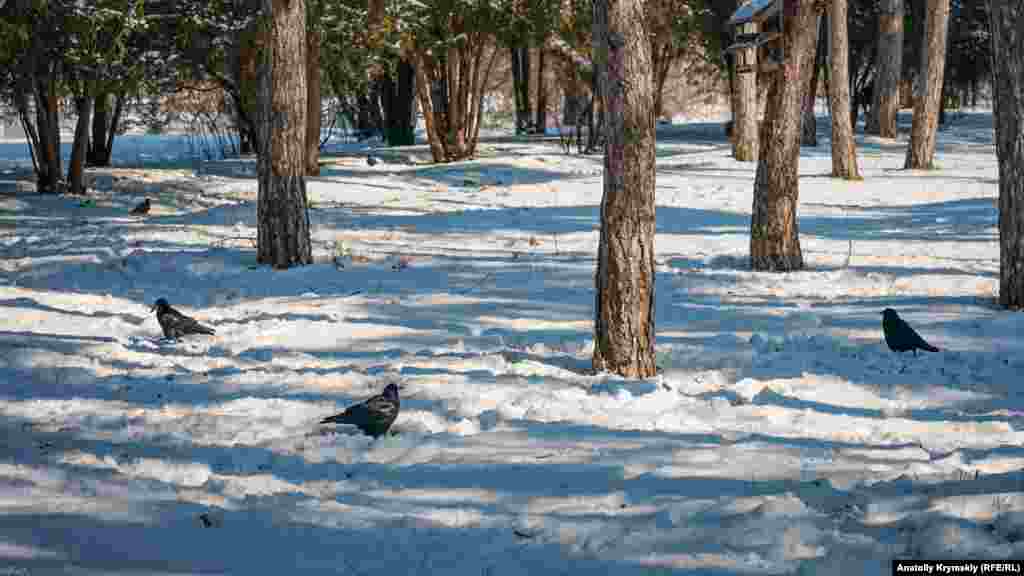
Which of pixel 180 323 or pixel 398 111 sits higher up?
pixel 398 111

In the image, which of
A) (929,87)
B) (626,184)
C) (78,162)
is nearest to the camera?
(626,184)

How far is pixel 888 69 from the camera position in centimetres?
2905

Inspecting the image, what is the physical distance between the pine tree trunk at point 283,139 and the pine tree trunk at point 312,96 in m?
8.26

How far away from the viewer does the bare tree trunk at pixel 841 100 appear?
19.1 meters

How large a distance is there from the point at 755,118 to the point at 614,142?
56.8ft

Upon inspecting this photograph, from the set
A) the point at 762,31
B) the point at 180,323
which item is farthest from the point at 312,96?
the point at 180,323

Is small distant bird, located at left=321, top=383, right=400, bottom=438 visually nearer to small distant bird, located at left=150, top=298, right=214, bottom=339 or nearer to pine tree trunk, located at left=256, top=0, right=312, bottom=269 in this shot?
small distant bird, located at left=150, top=298, right=214, bottom=339

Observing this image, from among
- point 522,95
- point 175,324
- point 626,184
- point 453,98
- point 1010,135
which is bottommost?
point 175,324

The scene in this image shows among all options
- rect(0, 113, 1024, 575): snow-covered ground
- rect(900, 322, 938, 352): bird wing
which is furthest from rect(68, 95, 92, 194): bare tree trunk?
rect(900, 322, 938, 352): bird wing

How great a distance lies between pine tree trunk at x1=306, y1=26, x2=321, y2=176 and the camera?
20328 millimetres

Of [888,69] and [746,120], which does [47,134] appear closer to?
[746,120]

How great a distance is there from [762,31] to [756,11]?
0.97 feet

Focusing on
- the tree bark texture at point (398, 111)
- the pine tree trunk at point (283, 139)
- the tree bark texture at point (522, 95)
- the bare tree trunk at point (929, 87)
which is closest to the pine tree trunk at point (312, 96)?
the pine tree trunk at point (283, 139)

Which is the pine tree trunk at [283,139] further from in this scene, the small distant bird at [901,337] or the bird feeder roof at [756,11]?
the small distant bird at [901,337]
